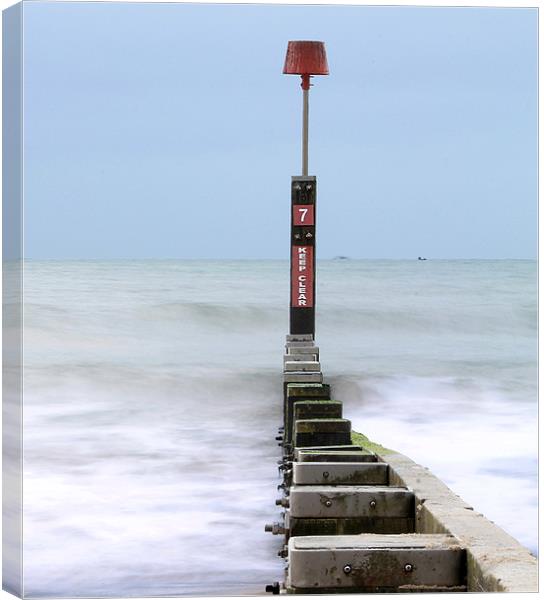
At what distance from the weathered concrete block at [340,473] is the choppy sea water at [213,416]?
701mm

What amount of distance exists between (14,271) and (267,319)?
67.3ft

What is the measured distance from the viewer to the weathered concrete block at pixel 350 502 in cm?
434

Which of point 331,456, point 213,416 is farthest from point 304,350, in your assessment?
point 331,456

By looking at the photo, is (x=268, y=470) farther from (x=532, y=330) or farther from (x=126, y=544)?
(x=532, y=330)

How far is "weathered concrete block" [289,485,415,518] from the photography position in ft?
14.2

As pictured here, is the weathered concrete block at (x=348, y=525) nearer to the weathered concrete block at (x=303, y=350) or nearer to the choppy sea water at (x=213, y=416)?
the choppy sea water at (x=213, y=416)

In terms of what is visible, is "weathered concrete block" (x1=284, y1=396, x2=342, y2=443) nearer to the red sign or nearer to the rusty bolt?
the rusty bolt

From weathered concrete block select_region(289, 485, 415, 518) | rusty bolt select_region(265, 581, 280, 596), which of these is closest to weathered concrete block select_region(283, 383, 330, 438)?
weathered concrete block select_region(289, 485, 415, 518)

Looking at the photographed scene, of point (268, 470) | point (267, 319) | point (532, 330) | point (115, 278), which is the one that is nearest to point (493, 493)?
point (268, 470)

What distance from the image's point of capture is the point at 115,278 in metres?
35.3

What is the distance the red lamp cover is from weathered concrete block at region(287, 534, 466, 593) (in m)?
7.63

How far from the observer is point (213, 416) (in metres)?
11.2

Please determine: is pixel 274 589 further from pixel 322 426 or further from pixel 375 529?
pixel 322 426

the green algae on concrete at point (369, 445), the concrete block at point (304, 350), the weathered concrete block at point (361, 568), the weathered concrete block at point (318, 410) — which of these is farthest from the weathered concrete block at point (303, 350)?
A: the weathered concrete block at point (361, 568)
